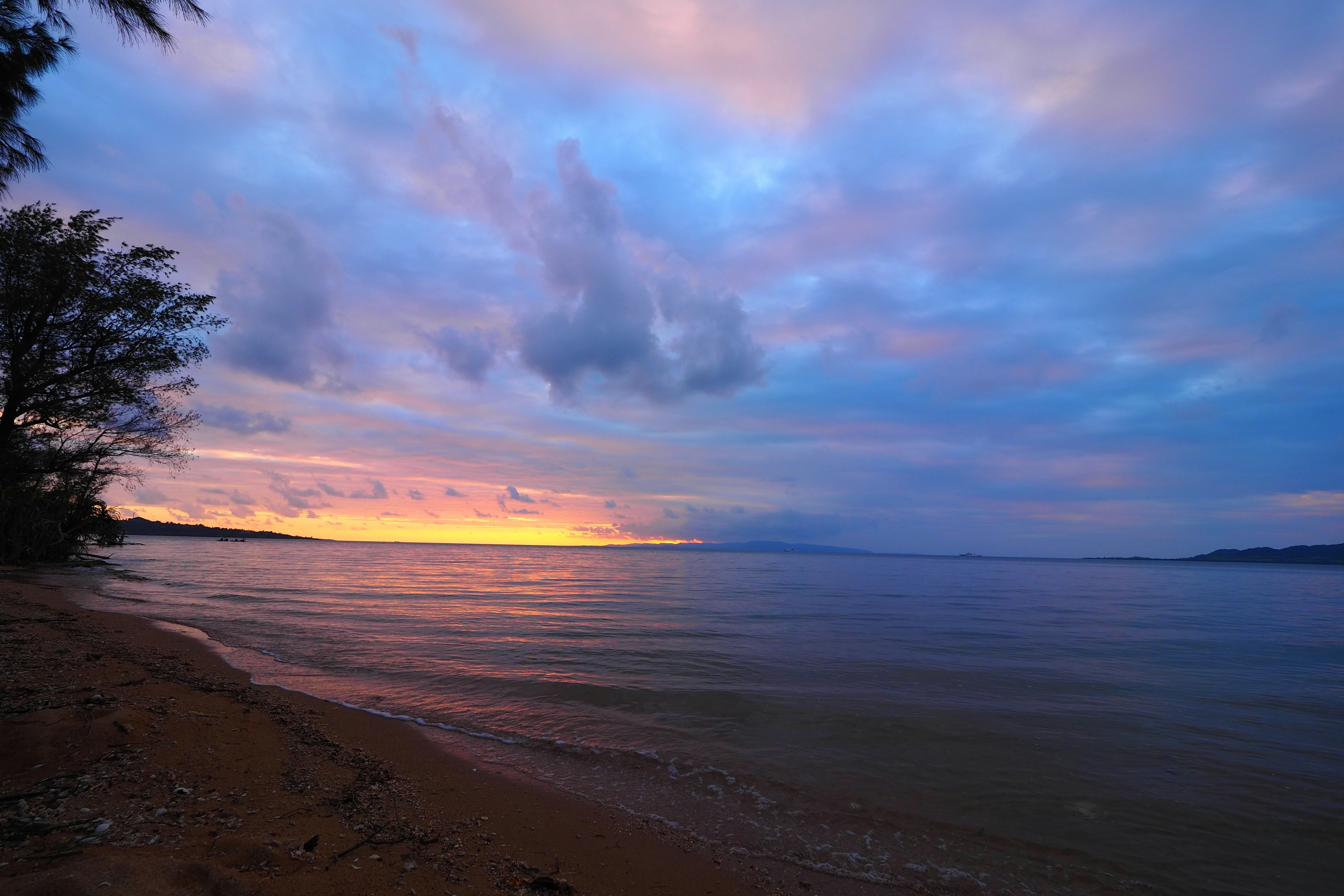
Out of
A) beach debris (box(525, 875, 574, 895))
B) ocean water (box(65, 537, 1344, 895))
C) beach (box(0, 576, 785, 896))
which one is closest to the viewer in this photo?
beach (box(0, 576, 785, 896))

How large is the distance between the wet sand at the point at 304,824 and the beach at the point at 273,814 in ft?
0.07

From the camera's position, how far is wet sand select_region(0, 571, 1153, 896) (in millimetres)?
4293

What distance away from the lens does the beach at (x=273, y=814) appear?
426 centimetres

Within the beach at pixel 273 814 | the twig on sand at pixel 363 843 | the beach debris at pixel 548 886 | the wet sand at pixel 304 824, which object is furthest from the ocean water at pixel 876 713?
the twig on sand at pixel 363 843

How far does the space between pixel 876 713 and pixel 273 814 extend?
10066 mm

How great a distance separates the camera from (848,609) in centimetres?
3073

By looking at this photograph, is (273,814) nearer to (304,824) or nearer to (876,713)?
(304,824)

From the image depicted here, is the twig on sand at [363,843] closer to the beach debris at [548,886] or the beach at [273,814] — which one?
the beach at [273,814]

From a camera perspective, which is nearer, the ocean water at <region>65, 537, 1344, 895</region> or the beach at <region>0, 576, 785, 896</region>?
the beach at <region>0, 576, 785, 896</region>

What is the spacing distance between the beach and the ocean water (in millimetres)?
1000

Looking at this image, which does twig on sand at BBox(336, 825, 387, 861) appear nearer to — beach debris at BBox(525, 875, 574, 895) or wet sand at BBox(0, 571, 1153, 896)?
wet sand at BBox(0, 571, 1153, 896)

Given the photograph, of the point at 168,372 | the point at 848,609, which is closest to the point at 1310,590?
the point at 848,609

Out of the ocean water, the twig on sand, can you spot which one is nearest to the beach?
the twig on sand

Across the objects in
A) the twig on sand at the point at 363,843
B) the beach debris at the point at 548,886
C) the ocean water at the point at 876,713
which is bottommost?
the ocean water at the point at 876,713
